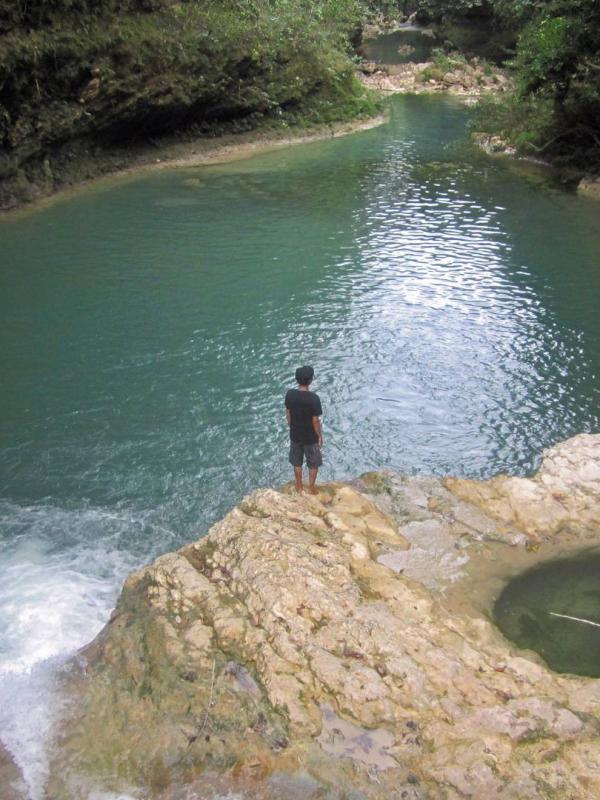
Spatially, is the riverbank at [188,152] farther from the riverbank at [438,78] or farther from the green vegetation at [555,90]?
the riverbank at [438,78]

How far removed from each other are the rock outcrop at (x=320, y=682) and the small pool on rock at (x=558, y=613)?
21 centimetres

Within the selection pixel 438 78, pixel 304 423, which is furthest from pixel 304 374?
pixel 438 78

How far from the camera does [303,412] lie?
8195 millimetres

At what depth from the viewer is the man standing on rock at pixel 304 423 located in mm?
8086

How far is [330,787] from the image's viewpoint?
16.1ft

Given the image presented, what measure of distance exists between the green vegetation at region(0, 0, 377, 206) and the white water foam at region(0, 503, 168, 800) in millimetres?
15668

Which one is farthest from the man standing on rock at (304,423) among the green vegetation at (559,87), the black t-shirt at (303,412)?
the green vegetation at (559,87)

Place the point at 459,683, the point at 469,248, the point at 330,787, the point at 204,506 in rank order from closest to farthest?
1. the point at 330,787
2. the point at 459,683
3. the point at 204,506
4. the point at 469,248

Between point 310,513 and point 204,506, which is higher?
point 310,513

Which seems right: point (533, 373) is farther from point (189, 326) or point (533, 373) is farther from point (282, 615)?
point (282, 615)

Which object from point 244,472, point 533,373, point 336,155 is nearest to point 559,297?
point 533,373

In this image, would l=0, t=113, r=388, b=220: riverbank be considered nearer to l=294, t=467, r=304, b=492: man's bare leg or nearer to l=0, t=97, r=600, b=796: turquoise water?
l=0, t=97, r=600, b=796: turquoise water

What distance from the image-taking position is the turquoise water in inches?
346

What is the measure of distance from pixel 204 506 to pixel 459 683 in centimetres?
442
